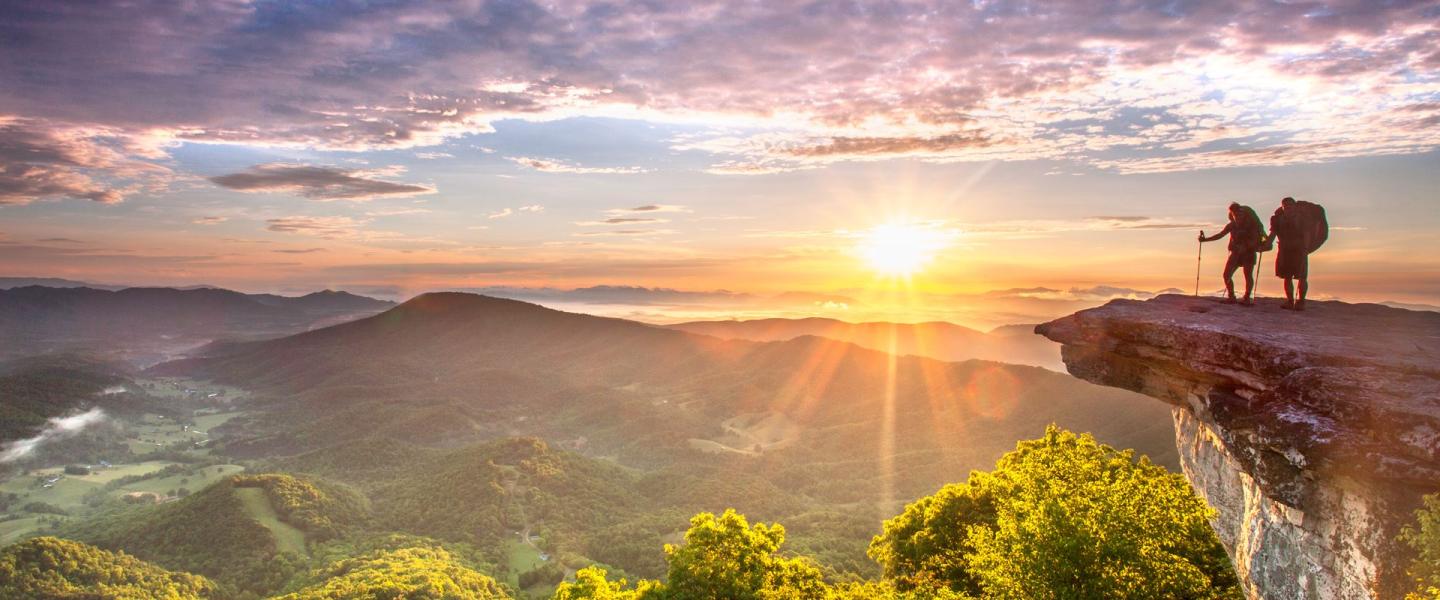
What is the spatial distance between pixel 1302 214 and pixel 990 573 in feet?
56.1

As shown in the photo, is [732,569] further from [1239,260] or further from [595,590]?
[1239,260]

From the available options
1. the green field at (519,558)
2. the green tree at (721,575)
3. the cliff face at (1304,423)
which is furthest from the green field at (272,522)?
the cliff face at (1304,423)

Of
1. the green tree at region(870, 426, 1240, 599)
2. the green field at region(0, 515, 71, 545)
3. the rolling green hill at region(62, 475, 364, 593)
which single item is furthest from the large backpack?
the green field at region(0, 515, 71, 545)

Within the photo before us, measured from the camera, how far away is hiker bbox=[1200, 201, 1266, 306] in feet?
76.2

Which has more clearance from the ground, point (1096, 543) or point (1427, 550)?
point (1427, 550)

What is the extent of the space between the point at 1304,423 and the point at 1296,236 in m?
10.2

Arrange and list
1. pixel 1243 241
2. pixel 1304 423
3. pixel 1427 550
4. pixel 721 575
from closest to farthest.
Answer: pixel 1427 550, pixel 1304 423, pixel 1243 241, pixel 721 575

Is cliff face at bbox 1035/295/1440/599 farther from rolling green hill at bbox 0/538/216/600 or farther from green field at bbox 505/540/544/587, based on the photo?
rolling green hill at bbox 0/538/216/600

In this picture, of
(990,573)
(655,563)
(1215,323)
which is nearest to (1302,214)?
(1215,323)

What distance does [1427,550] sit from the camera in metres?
12.2

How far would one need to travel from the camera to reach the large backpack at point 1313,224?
21.3m

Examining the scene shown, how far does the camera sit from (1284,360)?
55.6 ft

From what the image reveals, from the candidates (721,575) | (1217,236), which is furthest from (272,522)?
(1217,236)

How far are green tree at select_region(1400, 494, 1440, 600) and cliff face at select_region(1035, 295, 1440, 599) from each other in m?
0.43
